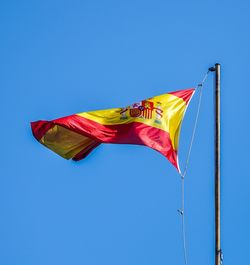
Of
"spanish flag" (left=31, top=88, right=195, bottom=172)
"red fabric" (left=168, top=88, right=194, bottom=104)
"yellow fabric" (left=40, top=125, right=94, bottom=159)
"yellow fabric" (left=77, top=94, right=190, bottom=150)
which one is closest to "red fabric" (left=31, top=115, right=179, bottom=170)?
"spanish flag" (left=31, top=88, right=195, bottom=172)

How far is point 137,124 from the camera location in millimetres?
14852

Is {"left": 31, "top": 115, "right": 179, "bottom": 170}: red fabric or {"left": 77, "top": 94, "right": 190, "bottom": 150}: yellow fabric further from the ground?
{"left": 77, "top": 94, "right": 190, "bottom": 150}: yellow fabric

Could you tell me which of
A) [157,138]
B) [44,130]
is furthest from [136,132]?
[44,130]

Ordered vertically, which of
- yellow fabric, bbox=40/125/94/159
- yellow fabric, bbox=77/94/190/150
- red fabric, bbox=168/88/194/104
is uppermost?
red fabric, bbox=168/88/194/104

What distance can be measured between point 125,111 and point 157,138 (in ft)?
4.61

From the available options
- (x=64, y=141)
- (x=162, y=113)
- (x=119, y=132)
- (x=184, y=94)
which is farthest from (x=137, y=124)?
(x=64, y=141)

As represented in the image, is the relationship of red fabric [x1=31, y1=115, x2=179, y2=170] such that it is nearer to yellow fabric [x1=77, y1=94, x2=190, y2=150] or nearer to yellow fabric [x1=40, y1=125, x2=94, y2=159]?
yellow fabric [x1=77, y1=94, x2=190, y2=150]

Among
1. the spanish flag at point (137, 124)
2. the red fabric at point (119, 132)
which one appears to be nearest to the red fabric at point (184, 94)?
the spanish flag at point (137, 124)

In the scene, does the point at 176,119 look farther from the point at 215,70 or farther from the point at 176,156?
the point at 215,70

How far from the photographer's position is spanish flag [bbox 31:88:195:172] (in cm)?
1448

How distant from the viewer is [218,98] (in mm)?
12352

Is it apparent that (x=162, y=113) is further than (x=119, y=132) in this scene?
No

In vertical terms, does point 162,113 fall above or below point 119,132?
above

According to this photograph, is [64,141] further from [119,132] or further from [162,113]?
[162,113]
